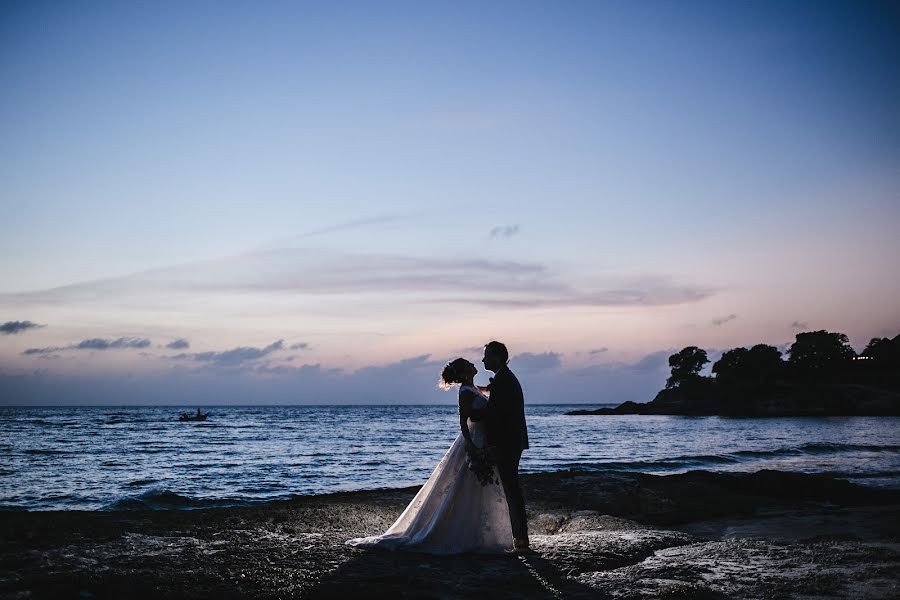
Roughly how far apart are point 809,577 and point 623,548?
2248mm

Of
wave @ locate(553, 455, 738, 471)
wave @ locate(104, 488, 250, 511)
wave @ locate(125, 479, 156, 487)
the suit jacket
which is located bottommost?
wave @ locate(553, 455, 738, 471)

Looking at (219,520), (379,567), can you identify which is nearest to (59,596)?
(379,567)

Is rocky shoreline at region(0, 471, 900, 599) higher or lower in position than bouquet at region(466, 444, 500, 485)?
lower

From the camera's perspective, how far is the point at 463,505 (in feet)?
24.0

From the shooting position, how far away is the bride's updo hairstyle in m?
7.65

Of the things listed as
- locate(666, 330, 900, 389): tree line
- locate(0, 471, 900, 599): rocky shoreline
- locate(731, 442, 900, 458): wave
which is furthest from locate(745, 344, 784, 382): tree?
locate(0, 471, 900, 599): rocky shoreline

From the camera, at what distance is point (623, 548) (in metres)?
7.21

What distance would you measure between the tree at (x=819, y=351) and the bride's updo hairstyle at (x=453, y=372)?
418ft

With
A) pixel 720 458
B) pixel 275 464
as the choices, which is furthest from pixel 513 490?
pixel 720 458

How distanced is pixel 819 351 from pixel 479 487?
136m

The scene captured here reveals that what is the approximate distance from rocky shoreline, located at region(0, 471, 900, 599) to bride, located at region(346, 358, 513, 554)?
313mm

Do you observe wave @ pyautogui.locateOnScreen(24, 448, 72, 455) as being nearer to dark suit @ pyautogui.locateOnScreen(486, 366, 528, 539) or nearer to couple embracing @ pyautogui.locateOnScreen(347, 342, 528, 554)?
couple embracing @ pyautogui.locateOnScreen(347, 342, 528, 554)

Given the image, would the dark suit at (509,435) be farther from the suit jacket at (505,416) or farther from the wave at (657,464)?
the wave at (657,464)

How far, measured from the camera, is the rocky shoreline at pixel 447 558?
17.3ft
